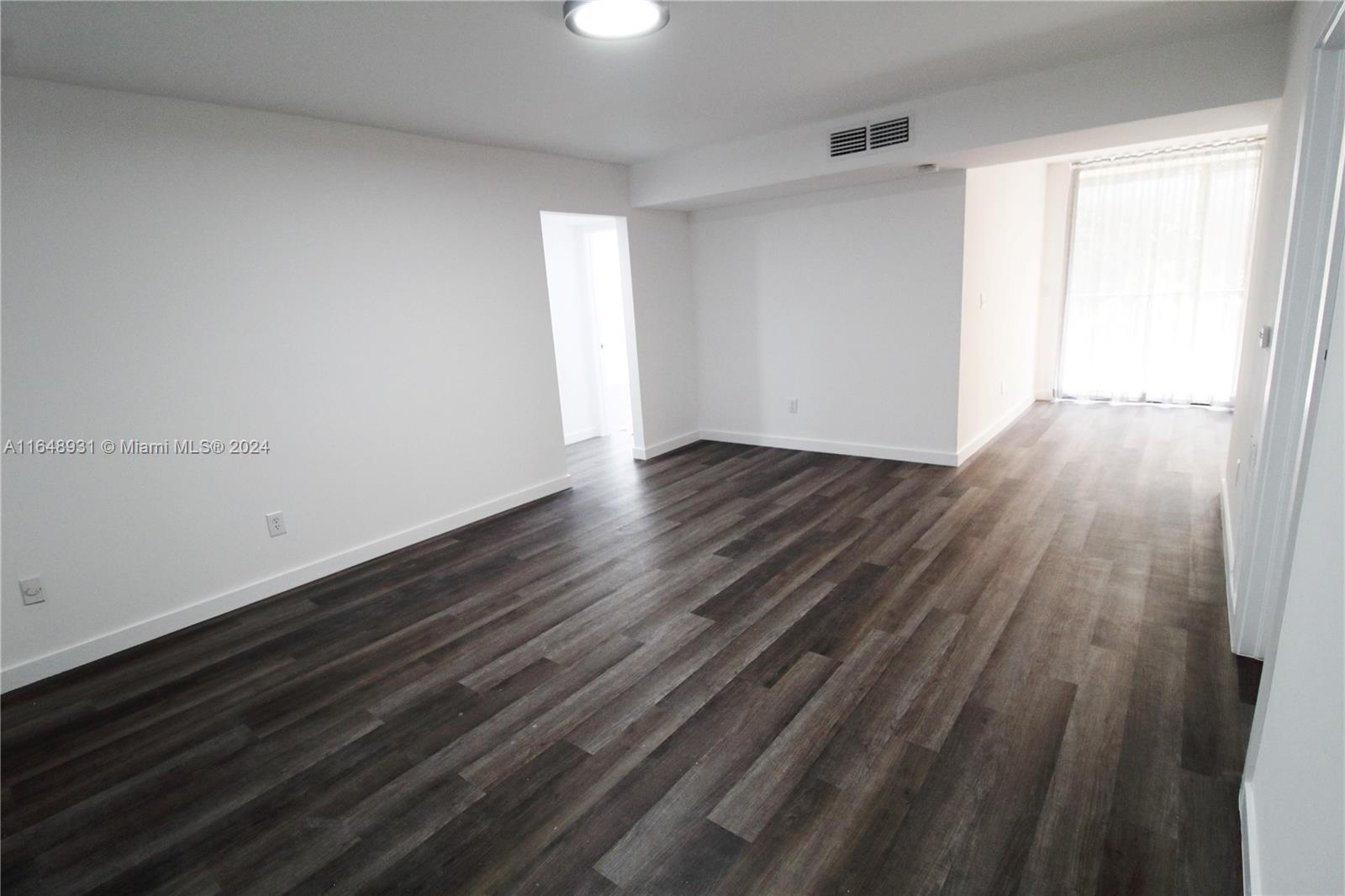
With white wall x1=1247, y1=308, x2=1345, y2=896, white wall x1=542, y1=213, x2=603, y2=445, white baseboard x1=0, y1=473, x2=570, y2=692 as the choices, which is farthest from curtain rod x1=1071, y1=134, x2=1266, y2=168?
white baseboard x1=0, y1=473, x2=570, y2=692

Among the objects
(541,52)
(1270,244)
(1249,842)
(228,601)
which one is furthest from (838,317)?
(228,601)

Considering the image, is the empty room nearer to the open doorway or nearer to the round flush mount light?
the round flush mount light

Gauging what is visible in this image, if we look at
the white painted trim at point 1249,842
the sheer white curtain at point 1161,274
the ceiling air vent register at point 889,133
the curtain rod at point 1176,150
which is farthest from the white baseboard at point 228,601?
the curtain rod at point 1176,150

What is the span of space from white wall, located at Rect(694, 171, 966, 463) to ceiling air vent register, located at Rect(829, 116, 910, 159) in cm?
74

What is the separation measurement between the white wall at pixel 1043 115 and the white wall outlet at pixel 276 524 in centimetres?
356

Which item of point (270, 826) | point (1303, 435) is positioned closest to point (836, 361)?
point (1303, 435)

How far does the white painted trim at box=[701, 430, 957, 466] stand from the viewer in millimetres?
4867

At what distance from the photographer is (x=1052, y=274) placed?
683 cm

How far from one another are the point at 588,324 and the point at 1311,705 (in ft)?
20.4

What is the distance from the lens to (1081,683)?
2.22 meters

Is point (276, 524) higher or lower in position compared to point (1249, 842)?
higher

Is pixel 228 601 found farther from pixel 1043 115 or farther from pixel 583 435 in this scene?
pixel 1043 115

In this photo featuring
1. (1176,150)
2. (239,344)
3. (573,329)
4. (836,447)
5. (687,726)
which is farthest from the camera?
(573,329)

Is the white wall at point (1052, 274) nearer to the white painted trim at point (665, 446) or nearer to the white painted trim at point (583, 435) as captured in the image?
the white painted trim at point (665, 446)
